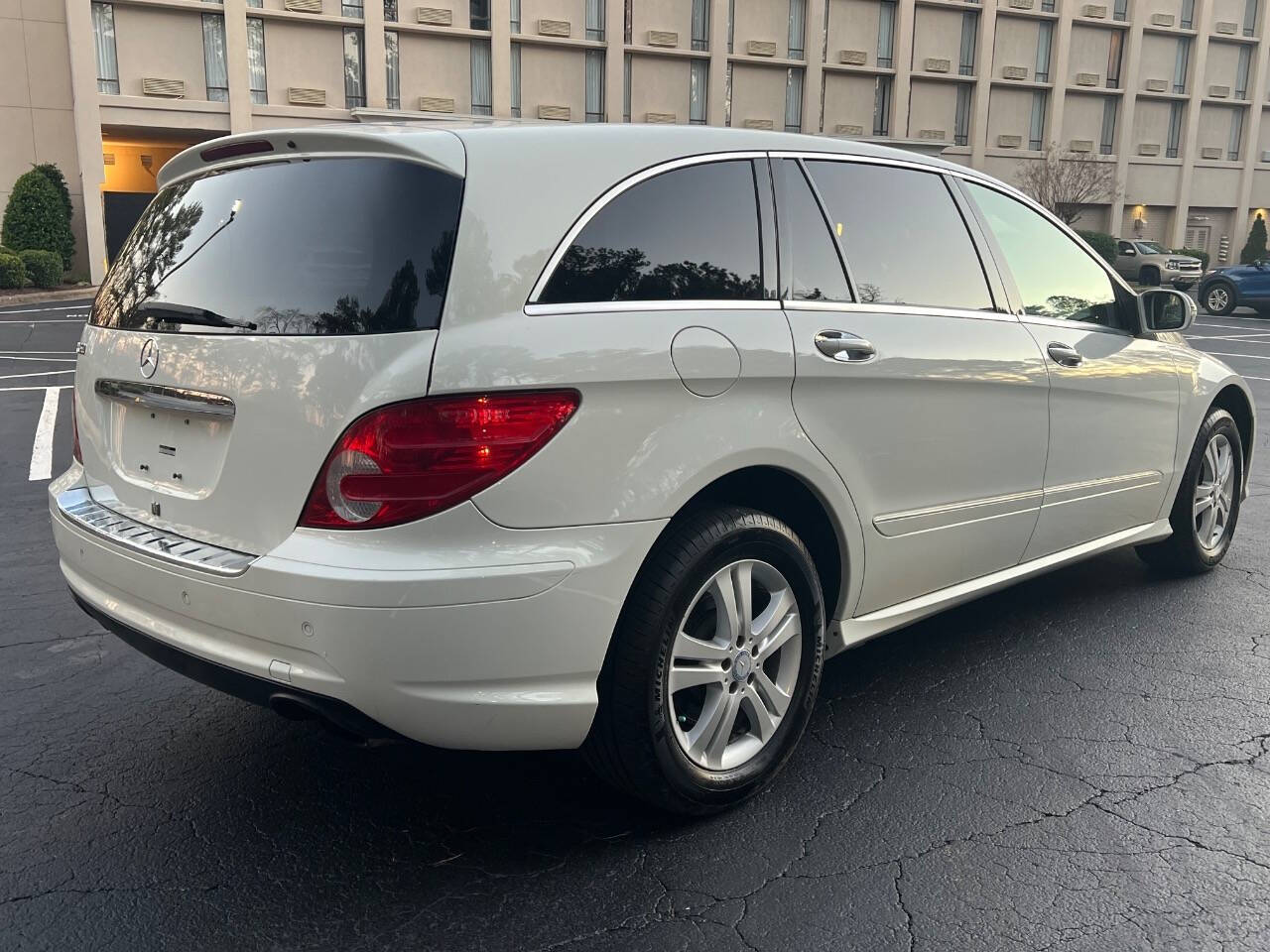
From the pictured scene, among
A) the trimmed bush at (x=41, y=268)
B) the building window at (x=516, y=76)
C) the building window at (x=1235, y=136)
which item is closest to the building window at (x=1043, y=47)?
the building window at (x=1235, y=136)

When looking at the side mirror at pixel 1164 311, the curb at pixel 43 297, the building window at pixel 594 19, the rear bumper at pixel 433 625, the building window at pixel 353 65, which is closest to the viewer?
the rear bumper at pixel 433 625

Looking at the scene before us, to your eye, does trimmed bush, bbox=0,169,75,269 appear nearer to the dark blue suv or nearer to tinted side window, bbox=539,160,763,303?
the dark blue suv

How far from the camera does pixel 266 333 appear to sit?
8.31ft

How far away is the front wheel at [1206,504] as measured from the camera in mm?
4875

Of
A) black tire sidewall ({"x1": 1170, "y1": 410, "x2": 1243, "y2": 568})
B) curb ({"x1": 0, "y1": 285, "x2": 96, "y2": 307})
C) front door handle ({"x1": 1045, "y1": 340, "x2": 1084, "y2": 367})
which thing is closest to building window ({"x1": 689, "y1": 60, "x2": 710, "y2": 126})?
curb ({"x1": 0, "y1": 285, "x2": 96, "y2": 307})

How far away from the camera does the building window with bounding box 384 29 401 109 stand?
34.6 metres

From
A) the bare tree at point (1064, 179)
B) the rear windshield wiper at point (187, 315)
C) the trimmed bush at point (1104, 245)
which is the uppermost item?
the bare tree at point (1064, 179)

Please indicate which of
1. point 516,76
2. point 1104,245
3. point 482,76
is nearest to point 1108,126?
point 1104,245

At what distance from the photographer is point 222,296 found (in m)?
2.69

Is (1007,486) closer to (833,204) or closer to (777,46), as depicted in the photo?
(833,204)

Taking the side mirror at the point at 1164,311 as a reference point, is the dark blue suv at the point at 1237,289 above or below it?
below

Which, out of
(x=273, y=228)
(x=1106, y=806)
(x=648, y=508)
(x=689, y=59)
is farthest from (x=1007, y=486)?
(x=689, y=59)

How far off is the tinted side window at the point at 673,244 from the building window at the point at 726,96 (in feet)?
123

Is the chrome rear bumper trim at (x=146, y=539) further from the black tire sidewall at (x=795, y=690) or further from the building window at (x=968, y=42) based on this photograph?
the building window at (x=968, y=42)
